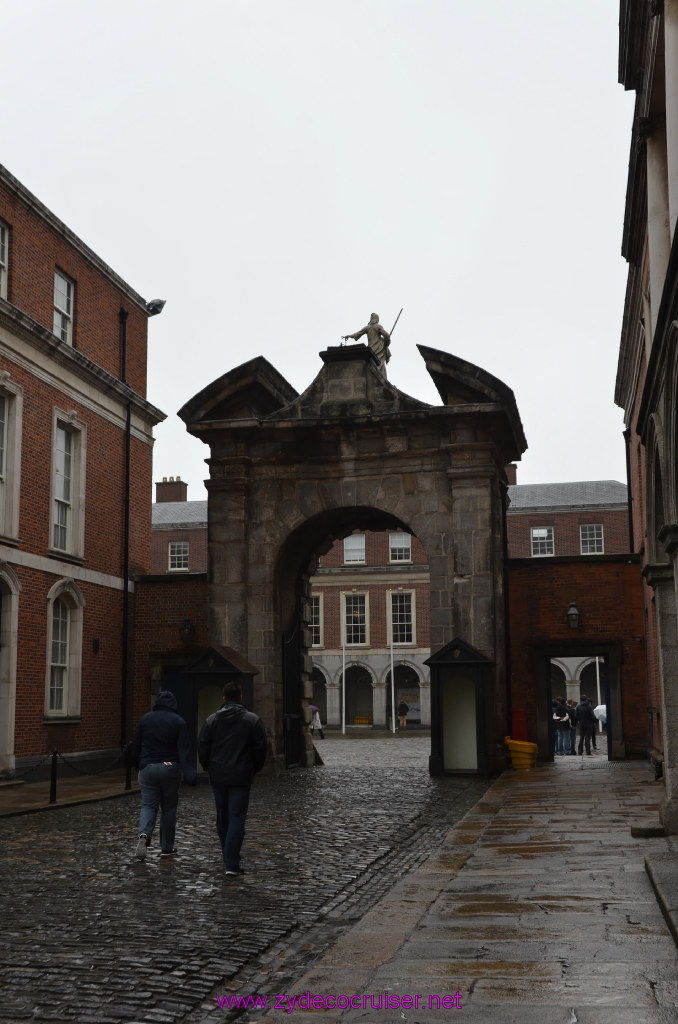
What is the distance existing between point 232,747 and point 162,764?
3.84 ft

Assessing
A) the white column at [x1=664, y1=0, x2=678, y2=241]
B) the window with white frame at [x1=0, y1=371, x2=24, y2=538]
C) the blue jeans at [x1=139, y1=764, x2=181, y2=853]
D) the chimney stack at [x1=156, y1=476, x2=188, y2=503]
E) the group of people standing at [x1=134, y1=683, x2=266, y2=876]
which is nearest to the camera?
the white column at [x1=664, y1=0, x2=678, y2=241]

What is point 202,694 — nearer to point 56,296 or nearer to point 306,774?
point 306,774

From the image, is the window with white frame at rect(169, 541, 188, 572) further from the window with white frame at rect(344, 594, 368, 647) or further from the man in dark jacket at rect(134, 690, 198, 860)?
the man in dark jacket at rect(134, 690, 198, 860)

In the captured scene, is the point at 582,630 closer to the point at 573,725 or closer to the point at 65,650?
the point at 573,725

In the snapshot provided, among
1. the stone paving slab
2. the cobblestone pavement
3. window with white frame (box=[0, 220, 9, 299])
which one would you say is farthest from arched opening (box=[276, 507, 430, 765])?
the stone paving slab

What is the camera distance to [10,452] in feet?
61.4

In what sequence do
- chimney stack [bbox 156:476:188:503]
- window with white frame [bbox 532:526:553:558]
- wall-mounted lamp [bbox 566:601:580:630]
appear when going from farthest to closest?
chimney stack [bbox 156:476:188:503] < window with white frame [bbox 532:526:553:558] < wall-mounted lamp [bbox 566:601:580:630]

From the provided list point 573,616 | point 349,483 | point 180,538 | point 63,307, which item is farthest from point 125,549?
point 180,538

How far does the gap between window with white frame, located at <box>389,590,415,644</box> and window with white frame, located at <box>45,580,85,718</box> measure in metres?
30.9

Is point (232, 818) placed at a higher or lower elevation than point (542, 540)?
lower

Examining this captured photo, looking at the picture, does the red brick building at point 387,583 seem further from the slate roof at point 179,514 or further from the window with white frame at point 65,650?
the window with white frame at point 65,650

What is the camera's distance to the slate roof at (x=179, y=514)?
53.4 m

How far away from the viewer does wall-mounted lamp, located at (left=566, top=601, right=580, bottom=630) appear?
21.4m

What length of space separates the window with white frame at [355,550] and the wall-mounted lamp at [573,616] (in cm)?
3077
